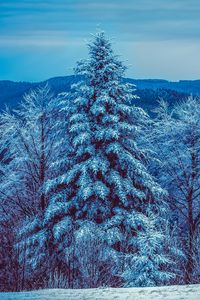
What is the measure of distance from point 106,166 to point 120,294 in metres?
14.5

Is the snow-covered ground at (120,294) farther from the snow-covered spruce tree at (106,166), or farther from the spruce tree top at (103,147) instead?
the spruce tree top at (103,147)

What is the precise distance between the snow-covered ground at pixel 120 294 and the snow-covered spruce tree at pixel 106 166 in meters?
12.2

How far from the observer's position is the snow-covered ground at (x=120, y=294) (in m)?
3.93

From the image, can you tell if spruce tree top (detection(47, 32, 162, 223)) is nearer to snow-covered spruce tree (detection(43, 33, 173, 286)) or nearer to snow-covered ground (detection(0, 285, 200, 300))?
snow-covered spruce tree (detection(43, 33, 173, 286))

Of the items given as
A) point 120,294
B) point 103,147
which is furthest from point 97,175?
point 120,294

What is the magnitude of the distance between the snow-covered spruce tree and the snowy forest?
0.14 feet

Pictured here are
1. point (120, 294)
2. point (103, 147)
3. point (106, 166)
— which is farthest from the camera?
point (103, 147)

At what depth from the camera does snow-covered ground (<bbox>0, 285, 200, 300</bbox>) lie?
3928 mm

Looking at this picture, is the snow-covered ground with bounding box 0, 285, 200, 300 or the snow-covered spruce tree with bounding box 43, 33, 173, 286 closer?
the snow-covered ground with bounding box 0, 285, 200, 300

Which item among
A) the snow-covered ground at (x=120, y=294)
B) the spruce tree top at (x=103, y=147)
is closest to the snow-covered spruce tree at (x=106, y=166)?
the spruce tree top at (x=103, y=147)

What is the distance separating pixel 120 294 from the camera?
4.10m

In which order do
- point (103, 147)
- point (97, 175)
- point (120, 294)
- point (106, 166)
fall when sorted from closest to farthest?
1. point (120, 294)
2. point (106, 166)
3. point (97, 175)
4. point (103, 147)

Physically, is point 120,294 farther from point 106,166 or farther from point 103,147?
point 103,147

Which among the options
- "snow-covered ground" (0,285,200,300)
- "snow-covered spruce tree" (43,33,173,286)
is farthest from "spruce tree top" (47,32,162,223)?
"snow-covered ground" (0,285,200,300)
